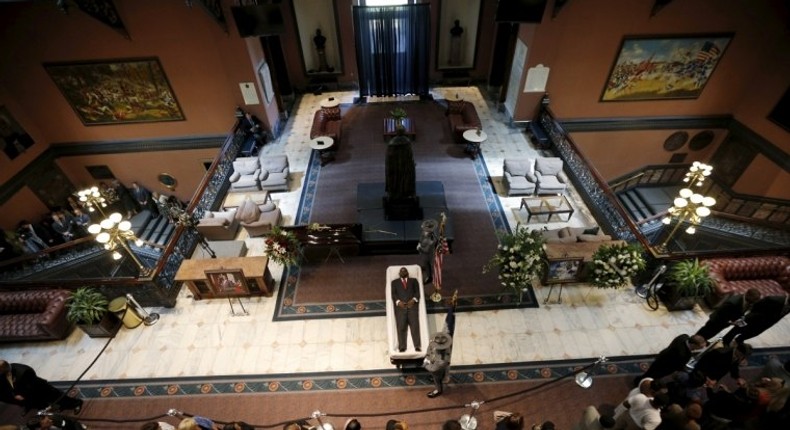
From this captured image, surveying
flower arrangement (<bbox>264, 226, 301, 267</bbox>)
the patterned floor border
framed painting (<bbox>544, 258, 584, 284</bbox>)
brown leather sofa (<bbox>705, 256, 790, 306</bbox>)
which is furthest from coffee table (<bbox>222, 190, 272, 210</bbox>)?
brown leather sofa (<bbox>705, 256, 790, 306</bbox>)

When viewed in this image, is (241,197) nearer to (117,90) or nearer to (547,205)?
(117,90)

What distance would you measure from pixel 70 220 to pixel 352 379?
1030 cm

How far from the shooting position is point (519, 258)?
6.10 m

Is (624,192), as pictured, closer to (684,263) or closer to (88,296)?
(684,263)

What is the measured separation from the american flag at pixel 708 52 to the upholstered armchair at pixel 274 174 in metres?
11.4

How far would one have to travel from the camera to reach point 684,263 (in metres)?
6.26

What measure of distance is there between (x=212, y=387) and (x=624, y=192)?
13.3 metres

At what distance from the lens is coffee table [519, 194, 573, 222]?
8.12 metres

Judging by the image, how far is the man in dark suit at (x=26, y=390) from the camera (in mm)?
4785

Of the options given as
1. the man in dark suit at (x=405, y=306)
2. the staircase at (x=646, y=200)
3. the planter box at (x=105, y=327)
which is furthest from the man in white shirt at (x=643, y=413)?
the staircase at (x=646, y=200)

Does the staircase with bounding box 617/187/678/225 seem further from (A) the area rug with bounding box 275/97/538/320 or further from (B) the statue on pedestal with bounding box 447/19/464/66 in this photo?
(B) the statue on pedestal with bounding box 447/19/464/66

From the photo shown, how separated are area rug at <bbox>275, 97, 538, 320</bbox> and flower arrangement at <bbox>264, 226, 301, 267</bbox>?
2.05ft

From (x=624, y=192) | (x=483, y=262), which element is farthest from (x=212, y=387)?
(x=624, y=192)

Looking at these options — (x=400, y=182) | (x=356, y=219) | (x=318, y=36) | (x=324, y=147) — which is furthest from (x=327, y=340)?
(x=318, y=36)
